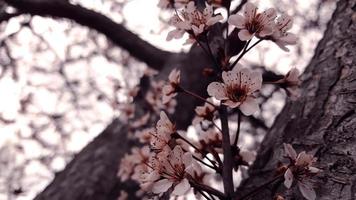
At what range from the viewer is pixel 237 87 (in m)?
1.10

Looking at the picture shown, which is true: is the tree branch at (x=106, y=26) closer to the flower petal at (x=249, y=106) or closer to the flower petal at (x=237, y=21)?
the flower petal at (x=237, y=21)

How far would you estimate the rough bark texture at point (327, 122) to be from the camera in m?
1.30

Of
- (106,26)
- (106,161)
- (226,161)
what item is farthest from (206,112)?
(106,26)

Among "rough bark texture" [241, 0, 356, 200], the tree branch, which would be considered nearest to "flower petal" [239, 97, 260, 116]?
"rough bark texture" [241, 0, 356, 200]

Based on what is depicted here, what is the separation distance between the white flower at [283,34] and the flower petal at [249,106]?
209 millimetres

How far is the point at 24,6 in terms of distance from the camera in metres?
3.21

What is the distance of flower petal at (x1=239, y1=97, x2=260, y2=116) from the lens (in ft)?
3.43

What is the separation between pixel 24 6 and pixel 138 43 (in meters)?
0.88

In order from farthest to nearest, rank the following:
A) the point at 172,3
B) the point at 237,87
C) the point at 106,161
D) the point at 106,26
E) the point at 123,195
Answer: the point at 106,26 < the point at 106,161 < the point at 123,195 < the point at 172,3 < the point at 237,87

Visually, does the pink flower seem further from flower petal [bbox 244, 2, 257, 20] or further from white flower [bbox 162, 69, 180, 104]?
flower petal [bbox 244, 2, 257, 20]

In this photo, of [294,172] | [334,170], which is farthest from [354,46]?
[294,172]

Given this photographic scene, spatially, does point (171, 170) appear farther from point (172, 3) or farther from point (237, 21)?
point (172, 3)

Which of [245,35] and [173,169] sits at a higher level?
[245,35]

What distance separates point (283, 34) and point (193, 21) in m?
0.24
